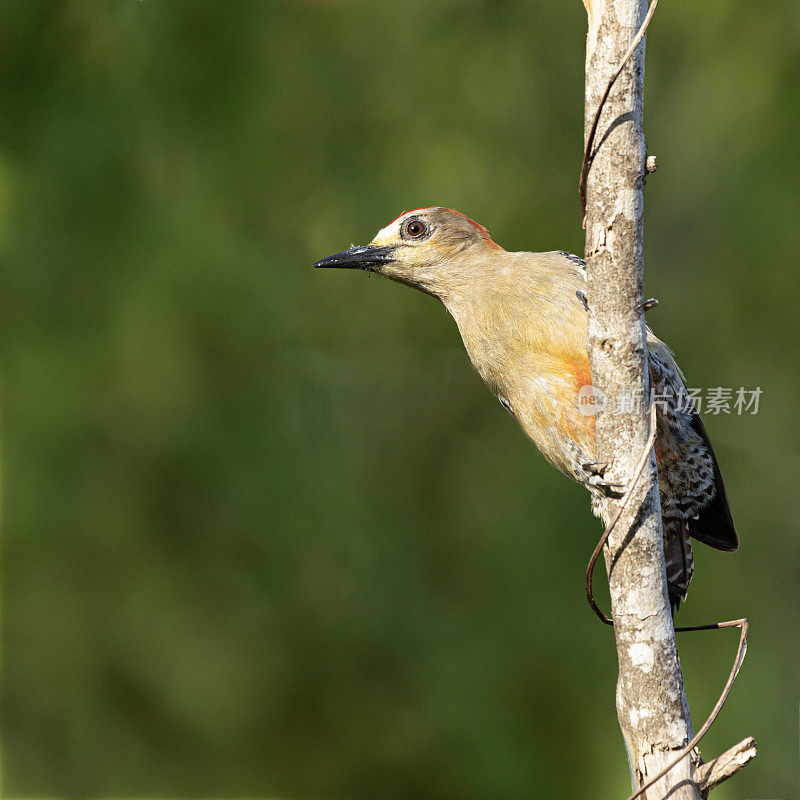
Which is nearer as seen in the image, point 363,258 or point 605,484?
point 605,484

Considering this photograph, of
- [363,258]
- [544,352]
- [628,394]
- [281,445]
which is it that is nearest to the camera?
[628,394]

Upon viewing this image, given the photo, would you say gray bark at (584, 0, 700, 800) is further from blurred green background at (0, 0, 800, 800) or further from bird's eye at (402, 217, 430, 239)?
blurred green background at (0, 0, 800, 800)

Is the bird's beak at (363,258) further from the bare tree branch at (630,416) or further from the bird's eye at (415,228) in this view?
the bare tree branch at (630,416)

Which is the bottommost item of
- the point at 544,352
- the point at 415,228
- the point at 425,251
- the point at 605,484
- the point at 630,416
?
the point at 605,484

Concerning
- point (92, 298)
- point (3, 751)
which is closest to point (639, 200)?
point (92, 298)

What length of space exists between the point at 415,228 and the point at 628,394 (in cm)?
148

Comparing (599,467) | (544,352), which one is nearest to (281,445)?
(544,352)

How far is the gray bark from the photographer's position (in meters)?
2.00

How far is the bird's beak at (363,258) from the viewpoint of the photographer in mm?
3248

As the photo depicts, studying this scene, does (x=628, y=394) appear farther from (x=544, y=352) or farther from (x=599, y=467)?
(x=544, y=352)

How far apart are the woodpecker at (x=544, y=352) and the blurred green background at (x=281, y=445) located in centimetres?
207

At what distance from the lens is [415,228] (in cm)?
332

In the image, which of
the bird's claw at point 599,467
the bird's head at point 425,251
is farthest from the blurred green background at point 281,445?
the bird's claw at point 599,467

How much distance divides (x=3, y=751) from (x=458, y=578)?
287 centimetres
